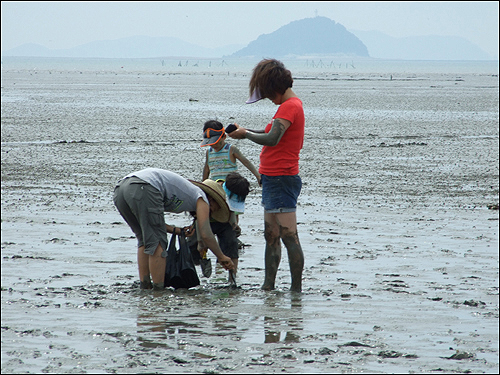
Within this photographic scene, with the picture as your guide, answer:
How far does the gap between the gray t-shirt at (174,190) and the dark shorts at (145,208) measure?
2.9 inches

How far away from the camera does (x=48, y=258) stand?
23.7 feet

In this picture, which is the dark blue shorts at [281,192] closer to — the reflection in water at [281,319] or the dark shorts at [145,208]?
the reflection in water at [281,319]

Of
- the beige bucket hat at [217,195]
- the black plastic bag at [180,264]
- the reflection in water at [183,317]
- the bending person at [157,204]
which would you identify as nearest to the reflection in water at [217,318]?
the reflection in water at [183,317]

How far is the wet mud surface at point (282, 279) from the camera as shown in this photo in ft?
14.8

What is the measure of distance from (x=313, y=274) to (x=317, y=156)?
9.11 metres

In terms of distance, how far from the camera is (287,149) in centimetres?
582

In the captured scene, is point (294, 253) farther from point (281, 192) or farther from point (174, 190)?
point (174, 190)

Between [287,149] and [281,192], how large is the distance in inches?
14.2

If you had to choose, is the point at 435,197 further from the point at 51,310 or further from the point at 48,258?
the point at 51,310

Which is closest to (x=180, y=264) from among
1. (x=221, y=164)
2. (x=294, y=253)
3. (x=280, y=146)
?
(x=294, y=253)

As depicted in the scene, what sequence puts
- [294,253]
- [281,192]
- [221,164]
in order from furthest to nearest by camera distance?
[221,164]
[294,253]
[281,192]

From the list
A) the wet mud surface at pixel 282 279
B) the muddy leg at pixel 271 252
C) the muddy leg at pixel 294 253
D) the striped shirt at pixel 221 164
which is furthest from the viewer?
the striped shirt at pixel 221 164

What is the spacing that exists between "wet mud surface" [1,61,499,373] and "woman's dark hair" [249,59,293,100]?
1.74 meters

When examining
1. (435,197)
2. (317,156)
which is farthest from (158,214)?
(317,156)
